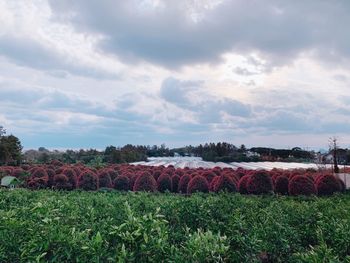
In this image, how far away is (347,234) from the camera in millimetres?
3619

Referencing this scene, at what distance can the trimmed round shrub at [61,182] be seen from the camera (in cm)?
1570

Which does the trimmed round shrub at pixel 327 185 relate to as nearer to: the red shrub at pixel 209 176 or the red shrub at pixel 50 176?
the red shrub at pixel 209 176

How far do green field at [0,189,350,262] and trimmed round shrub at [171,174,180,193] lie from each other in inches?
432

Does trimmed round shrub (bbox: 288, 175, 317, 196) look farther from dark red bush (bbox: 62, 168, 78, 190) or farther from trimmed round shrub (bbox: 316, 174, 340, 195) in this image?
dark red bush (bbox: 62, 168, 78, 190)

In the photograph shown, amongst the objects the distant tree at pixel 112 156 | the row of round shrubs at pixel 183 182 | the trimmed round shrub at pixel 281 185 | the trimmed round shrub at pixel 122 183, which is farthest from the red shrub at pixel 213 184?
the distant tree at pixel 112 156

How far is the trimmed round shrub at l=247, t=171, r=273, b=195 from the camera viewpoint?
1505cm

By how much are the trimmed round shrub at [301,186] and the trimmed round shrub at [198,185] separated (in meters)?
3.55

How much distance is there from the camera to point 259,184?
15.2 m

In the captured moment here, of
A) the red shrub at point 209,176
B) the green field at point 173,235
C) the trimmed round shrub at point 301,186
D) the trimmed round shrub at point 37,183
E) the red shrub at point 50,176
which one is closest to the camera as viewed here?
the green field at point 173,235

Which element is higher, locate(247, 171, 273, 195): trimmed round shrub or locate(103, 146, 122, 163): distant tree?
locate(103, 146, 122, 163): distant tree

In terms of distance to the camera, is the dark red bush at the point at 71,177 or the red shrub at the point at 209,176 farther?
the red shrub at the point at 209,176

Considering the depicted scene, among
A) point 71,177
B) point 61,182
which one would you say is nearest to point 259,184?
point 71,177

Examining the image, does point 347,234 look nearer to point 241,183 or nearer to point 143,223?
point 143,223

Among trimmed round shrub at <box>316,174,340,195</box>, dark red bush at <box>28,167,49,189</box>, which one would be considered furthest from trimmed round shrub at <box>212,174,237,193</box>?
dark red bush at <box>28,167,49,189</box>
